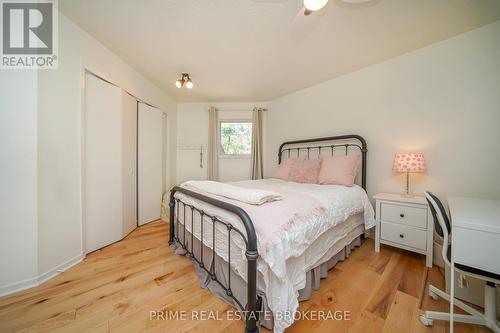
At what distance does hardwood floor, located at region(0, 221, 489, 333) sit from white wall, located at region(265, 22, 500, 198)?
1.00 meters

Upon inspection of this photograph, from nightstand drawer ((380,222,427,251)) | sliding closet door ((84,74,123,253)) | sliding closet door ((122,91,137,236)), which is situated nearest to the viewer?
nightstand drawer ((380,222,427,251))

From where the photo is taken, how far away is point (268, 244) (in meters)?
0.99

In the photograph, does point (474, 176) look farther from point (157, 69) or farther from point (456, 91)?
point (157, 69)

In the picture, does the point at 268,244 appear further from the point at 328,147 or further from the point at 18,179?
the point at 328,147

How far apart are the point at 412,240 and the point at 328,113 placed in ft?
6.55

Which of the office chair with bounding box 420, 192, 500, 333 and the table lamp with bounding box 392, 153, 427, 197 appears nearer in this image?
the office chair with bounding box 420, 192, 500, 333

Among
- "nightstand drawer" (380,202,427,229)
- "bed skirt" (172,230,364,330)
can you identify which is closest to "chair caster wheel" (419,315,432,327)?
"bed skirt" (172,230,364,330)

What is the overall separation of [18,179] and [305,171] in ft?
9.71

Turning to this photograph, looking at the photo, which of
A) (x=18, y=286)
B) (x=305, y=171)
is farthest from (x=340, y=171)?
(x=18, y=286)

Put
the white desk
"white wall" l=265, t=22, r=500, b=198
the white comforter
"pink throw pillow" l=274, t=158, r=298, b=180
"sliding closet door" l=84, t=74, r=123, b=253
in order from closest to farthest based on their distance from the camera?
1. the white desk
2. the white comforter
3. "white wall" l=265, t=22, r=500, b=198
4. "sliding closet door" l=84, t=74, r=123, b=253
5. "pink throw pillow" l=274, t=158, r=298, b=180

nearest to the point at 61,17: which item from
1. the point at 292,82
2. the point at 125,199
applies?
the point at 125,199

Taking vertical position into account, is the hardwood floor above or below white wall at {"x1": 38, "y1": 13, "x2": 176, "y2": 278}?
below

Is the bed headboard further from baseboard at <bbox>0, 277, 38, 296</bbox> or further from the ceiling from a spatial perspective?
baseboard at <bbox>0, 277, 38, 296</bbox>

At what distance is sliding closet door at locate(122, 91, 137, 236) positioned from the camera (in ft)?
8.05
